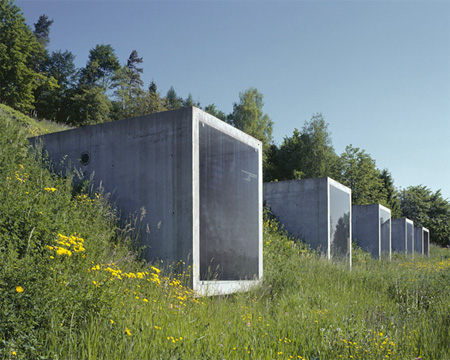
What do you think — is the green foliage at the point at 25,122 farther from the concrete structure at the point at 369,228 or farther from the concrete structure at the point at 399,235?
the concrete structure at the point at 399,235

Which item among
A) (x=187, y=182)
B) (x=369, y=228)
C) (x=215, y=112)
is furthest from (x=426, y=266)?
(x=215, y=112)

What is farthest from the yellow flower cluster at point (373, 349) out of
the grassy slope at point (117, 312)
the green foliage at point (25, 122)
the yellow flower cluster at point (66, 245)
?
the green foliage at point (25, 122)

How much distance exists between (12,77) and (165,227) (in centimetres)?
2988

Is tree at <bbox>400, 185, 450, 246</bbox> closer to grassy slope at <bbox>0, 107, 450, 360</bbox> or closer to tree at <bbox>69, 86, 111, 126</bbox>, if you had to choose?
tree at <bbox>69, 86, 111, 126</bbox>

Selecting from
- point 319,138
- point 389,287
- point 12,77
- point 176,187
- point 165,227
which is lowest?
point 389,287

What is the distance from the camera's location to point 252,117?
1566 inches

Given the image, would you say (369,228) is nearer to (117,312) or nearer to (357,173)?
(357,173)

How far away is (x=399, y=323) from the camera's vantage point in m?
4.89

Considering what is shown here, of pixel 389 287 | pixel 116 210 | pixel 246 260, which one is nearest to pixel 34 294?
pixel 116 210

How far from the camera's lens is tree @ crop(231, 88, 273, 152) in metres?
39.1

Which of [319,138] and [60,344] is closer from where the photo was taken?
[60,344]

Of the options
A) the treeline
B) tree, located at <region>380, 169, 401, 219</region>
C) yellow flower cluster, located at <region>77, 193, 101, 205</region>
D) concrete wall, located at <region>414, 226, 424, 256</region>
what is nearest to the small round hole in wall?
yellow flower cluster, located at <region>77, 193, 101, 205</region>

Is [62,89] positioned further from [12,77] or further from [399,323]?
[399,323]

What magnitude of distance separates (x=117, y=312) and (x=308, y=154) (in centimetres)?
3341
